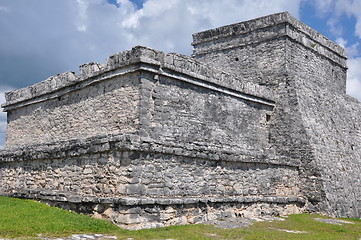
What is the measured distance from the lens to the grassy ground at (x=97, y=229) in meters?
7.32

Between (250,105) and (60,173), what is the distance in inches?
245

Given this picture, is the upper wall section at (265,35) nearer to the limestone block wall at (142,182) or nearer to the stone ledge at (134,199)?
the limestone block wall at (142,182)

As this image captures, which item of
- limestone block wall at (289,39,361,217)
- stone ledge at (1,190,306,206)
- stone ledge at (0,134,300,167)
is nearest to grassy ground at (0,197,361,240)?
stone ledge at (1,190,306,206)

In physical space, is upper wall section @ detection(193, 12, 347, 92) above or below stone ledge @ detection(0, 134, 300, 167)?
above

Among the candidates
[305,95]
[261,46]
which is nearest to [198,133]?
[305,95]

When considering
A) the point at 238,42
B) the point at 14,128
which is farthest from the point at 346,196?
the point at 14,128

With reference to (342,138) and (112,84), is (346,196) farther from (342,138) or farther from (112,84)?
(112,84)

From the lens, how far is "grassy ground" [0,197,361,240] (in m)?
7.32

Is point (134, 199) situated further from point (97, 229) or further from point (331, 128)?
point (331, 128)

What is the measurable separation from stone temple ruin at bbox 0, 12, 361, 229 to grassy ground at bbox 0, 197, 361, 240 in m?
0.48

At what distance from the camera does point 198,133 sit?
11133 mm

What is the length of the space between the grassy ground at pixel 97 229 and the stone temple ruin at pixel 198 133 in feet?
1.56

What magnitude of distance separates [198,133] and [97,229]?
419 centimetres

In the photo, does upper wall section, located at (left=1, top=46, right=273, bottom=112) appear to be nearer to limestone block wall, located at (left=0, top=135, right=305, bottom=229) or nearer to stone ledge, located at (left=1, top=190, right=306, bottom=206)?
limestone block wall, located at (left=0, top=135, right=305, bottom=229)
